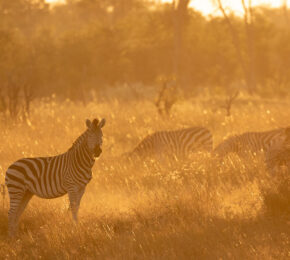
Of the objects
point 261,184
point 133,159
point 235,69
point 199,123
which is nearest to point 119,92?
point 235,69

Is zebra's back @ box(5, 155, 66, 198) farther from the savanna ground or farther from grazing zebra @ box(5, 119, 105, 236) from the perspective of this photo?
the savanna ground

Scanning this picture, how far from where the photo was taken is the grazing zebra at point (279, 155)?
8398mm

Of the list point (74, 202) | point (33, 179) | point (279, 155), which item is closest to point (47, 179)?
point (33, 179)

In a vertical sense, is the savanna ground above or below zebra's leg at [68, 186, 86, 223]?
below

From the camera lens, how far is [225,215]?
7.93 meters

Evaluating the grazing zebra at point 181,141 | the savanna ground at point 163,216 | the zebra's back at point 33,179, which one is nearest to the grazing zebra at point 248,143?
the savanna ground at point 163,216

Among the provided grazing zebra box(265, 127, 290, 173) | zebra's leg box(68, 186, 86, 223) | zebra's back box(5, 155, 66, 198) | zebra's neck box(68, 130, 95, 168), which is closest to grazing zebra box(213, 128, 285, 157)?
grazing zebra box(265, 127, 290, 173)

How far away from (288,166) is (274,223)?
978 mm

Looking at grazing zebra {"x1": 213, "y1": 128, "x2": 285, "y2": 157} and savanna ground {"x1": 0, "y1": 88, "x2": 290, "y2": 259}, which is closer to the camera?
savanna ground {"x1": 0, "y1": 88, "x2": 290, "y2": 259}

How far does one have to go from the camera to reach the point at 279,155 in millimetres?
8562

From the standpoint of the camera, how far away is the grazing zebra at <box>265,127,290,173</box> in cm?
840

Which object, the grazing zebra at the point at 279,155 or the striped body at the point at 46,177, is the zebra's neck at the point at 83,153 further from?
the grazing zebra at the point at 279,155

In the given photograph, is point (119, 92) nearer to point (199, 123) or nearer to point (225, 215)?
point (199, 123)

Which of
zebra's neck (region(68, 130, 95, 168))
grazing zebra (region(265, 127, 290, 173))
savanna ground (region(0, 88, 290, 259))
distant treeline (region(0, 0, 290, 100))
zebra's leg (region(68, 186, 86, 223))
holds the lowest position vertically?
savanna ground (region(0, 88, 290, 259))
